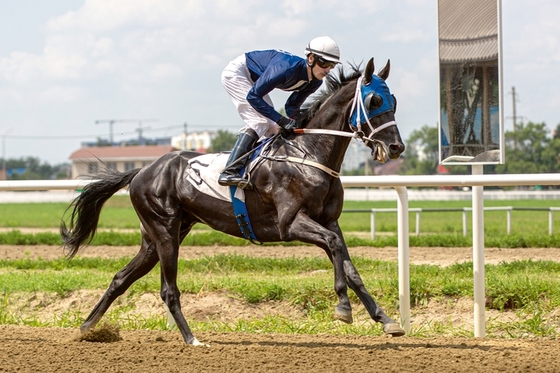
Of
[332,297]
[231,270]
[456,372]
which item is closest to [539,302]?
[332,297]

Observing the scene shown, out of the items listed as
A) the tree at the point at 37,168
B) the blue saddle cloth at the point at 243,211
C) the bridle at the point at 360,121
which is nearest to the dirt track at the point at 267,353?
the blue saddle cloth at the point at 243,211

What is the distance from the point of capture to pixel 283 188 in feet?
18.0

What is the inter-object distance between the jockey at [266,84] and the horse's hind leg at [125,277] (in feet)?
3.19

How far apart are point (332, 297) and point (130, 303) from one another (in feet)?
6.45

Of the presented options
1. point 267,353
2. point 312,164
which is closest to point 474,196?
point 312,164

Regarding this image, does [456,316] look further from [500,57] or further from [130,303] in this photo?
[130,303]

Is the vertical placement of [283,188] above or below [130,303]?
above

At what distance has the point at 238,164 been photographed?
18.8ft

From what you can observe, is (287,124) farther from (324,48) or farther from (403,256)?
(403,256)

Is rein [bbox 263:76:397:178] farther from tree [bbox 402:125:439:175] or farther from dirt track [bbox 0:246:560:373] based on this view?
tree [bbox 402:125:439:175]

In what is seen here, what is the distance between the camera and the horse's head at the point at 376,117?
5203 millimetres

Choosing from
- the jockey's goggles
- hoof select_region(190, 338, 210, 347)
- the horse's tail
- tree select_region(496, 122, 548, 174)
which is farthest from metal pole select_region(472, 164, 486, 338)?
tree select_region(496, 122, 548, 174)

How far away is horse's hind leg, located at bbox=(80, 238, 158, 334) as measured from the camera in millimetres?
6102

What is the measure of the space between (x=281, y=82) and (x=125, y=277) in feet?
6.54
